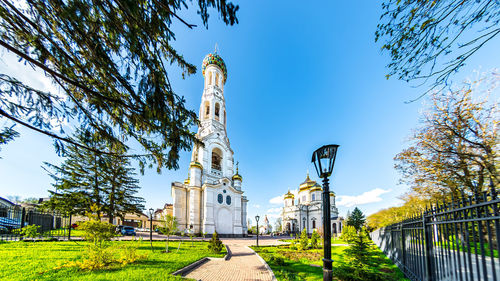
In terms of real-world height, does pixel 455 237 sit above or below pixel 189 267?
above

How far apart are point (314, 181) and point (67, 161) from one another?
39.7 m

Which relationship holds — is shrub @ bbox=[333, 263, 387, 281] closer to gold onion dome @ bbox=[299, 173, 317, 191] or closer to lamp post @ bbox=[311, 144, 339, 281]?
lamp post @ bbox=[311, 144, 339, 281]

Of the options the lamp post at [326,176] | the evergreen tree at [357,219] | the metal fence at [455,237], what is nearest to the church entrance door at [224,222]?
the metal fence at [455,237]

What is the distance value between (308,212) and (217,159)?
2205 centimetres

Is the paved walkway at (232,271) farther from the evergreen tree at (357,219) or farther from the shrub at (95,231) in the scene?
the evergreen tree at (357,219)

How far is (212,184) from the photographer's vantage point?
1009 inches

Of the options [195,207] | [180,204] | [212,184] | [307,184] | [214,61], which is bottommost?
[195,207]

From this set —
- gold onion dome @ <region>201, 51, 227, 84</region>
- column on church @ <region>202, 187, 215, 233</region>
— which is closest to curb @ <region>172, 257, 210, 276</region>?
column on church @ <region>202, 187, 215, 233</region>

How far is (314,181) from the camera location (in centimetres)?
4266

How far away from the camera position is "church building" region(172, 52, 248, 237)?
81.0 ft

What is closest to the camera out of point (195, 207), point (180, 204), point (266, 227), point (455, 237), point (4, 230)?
point (455, 237)

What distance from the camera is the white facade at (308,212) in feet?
122

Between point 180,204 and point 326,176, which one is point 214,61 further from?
point 326,176

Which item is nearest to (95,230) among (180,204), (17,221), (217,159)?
(17,221)
